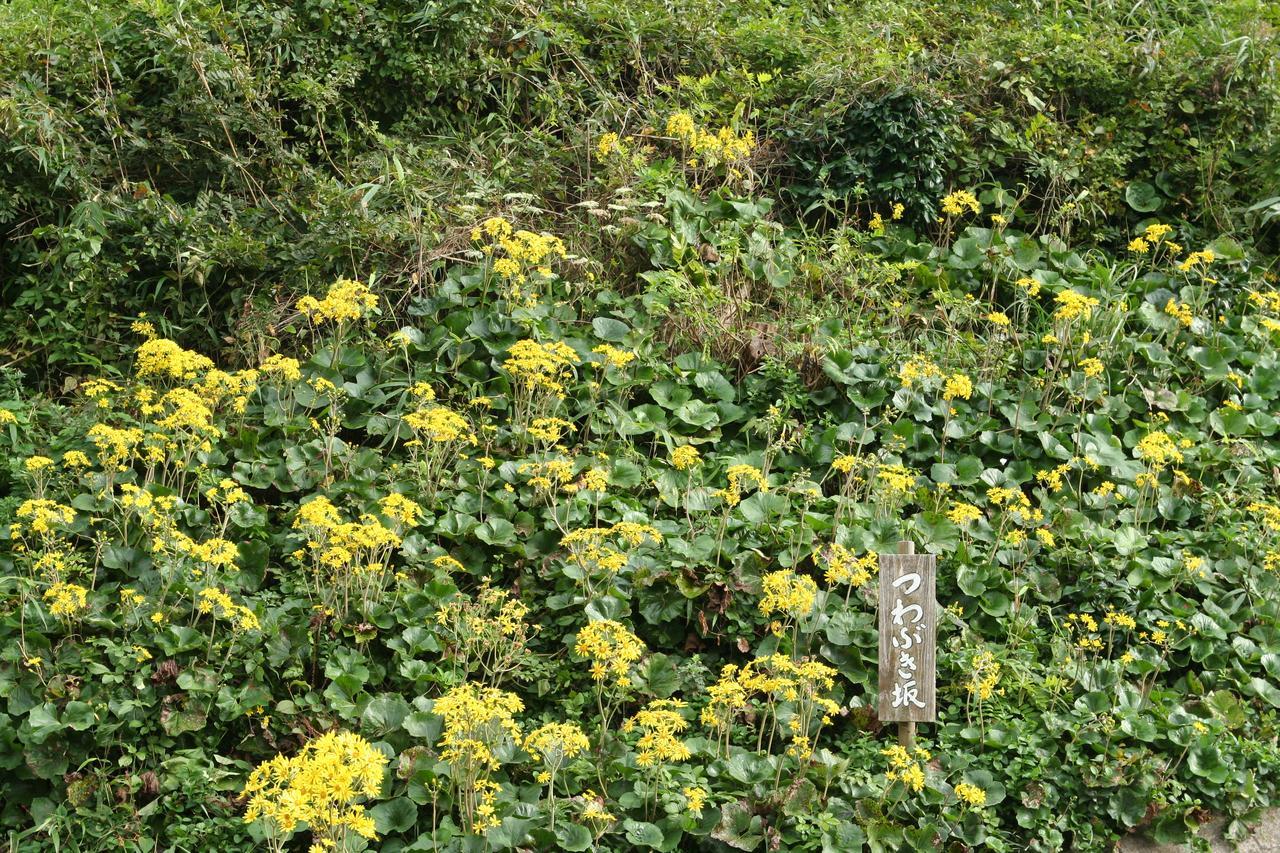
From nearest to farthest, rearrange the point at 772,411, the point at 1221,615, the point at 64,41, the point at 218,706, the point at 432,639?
1. the point at 218,706
2. the point at 432,639
3. the point at 1221,615
4. the point at 772,411
5. the point at 64,41

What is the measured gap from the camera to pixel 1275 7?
8.04 metres

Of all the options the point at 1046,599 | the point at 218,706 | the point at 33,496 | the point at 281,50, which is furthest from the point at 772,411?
the point at 281,50

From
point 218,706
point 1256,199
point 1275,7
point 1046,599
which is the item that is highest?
point 1275,7

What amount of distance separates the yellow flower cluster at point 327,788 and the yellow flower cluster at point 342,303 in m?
2.43

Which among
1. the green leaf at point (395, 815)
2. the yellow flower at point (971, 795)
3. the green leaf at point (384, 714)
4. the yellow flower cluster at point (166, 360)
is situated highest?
the yellow flower cluster at point (166, 360)

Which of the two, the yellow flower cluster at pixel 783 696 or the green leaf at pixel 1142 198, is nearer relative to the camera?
the yellow flower cluster at pixel 783 696

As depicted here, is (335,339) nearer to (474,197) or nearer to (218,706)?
(474,197)

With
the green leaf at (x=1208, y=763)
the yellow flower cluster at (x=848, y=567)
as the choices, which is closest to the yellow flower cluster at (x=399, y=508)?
the yellow flower cluster at (x=848, y=567)

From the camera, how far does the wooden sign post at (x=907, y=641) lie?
4.37 meters

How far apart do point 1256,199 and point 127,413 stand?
20.8ft


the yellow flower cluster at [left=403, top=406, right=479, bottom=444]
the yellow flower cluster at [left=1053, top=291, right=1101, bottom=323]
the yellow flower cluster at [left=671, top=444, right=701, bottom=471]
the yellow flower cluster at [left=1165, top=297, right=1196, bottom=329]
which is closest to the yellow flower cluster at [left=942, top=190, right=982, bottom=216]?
the yellow flower cluster at [left=1053, top=291, right=1101, bottom=323]

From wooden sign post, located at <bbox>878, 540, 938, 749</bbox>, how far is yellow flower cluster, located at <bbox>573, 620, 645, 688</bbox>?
0.86 m

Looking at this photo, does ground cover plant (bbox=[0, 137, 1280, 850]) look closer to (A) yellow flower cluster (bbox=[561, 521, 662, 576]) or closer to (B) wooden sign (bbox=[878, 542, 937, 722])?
(A) yellow flower cluster (bbox=[561, 521, 662, 576])

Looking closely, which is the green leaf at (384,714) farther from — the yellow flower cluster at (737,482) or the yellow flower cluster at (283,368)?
the yellow flower cluster at (283,368)
